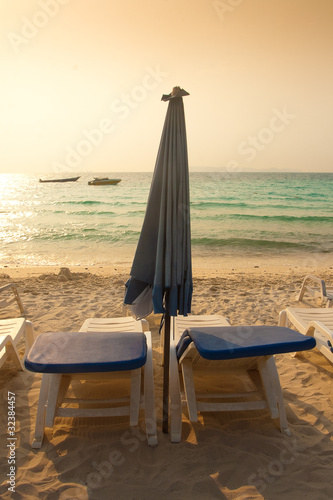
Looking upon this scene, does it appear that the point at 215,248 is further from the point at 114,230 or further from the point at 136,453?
the point at 136,453

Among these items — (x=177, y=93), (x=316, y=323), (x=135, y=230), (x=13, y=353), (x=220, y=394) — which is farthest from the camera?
(x=135, y=230)

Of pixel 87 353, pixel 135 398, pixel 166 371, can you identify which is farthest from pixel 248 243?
pixel 87 353

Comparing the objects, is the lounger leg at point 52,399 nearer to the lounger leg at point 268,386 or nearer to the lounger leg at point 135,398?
the lounger leg at point 135,398

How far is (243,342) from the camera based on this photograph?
7.99ft

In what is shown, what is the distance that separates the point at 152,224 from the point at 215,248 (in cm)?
1116

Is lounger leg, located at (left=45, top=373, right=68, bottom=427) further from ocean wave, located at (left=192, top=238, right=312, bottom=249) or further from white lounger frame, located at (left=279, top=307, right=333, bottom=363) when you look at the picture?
ocean wave, located at (left=192, top=238, right=312, bottom=249)

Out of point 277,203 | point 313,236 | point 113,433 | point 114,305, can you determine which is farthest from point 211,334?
point 277,203

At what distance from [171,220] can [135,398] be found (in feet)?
4.32

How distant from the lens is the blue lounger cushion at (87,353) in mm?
2238

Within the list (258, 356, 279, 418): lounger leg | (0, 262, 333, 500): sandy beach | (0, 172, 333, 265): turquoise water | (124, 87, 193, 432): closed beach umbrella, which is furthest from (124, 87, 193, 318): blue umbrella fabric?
(0, 172, 333, 265): turquoise water

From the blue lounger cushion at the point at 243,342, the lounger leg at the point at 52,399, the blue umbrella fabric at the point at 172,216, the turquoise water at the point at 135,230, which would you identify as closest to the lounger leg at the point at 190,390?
the blue lounger cushion at the point at 243,342

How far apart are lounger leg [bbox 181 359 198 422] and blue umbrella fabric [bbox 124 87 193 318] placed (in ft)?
1.64

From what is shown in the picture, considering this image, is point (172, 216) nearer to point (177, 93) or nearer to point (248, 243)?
point (177, 93)

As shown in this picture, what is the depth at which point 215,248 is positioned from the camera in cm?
1354
